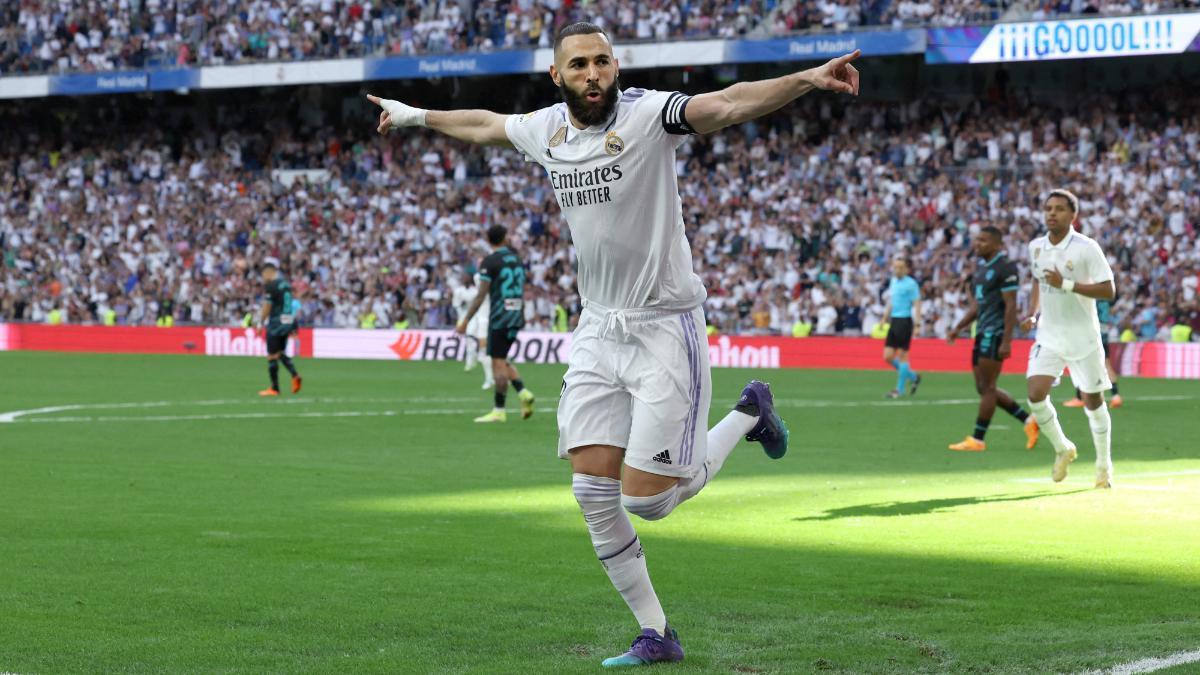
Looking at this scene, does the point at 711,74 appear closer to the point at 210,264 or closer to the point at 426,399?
the point at 210,264

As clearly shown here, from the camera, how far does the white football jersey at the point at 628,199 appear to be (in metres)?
6.41

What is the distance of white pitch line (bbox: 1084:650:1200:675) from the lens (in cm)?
594

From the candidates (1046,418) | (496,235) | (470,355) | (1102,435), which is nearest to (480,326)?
A: (470,355)

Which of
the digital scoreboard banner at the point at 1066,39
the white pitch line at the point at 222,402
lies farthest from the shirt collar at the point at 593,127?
the digital scoreboard banner at the point at 1066,39

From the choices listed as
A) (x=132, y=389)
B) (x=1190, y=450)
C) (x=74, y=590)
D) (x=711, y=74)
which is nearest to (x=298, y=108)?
(x=711, y=74)

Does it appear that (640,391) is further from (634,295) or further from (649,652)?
(649,652)

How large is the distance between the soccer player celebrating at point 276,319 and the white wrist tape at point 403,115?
1817 centimetres

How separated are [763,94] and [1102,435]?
779 cm

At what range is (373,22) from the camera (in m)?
46.8

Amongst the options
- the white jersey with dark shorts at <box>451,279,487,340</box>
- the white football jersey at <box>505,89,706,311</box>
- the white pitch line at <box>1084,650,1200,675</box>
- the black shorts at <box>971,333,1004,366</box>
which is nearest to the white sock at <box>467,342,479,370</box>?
the white jersey with dark shorts at <box>451,279,487,340</box>

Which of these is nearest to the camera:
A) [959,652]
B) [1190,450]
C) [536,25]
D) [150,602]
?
[959,652]

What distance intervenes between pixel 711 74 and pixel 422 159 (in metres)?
8.49

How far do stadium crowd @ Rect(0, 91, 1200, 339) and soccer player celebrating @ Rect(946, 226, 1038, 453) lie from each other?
723 inches

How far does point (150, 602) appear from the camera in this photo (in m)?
7.52
